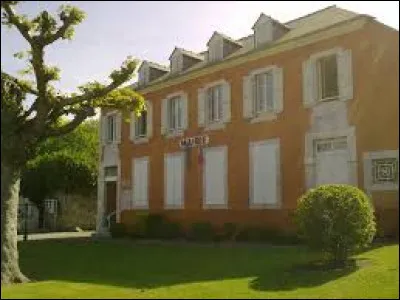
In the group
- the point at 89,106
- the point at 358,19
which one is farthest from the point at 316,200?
the point at 358,19

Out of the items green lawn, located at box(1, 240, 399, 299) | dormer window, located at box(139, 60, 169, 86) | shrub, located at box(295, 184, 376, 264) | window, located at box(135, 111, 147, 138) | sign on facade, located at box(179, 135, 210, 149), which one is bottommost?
green lawn, located at box(1, 240, 399, 299)

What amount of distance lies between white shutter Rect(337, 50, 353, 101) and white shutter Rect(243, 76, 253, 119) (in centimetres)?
413

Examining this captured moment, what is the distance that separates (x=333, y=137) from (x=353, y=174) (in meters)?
1.54

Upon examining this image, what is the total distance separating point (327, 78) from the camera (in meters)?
20.0

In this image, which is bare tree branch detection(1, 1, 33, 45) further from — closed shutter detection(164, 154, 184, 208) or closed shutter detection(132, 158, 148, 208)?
closed shutter detection(132, 158, 148, 208)

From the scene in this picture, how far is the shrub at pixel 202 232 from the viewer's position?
2203cm

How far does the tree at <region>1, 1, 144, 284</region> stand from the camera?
11.7 m

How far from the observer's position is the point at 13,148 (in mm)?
11844

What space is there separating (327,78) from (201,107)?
634cm

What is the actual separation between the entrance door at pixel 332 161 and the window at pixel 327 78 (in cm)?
153

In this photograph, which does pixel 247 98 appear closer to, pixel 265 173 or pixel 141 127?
pixel 265 173

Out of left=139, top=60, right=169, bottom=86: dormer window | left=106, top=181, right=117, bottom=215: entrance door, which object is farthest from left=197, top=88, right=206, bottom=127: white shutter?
left=106, top=181, right=117, bottom=215: entrance door

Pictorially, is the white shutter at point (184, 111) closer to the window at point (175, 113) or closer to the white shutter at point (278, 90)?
the window at point (175, 113)

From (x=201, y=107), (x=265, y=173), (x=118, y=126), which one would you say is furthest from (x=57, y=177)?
(x=265, y=173)
